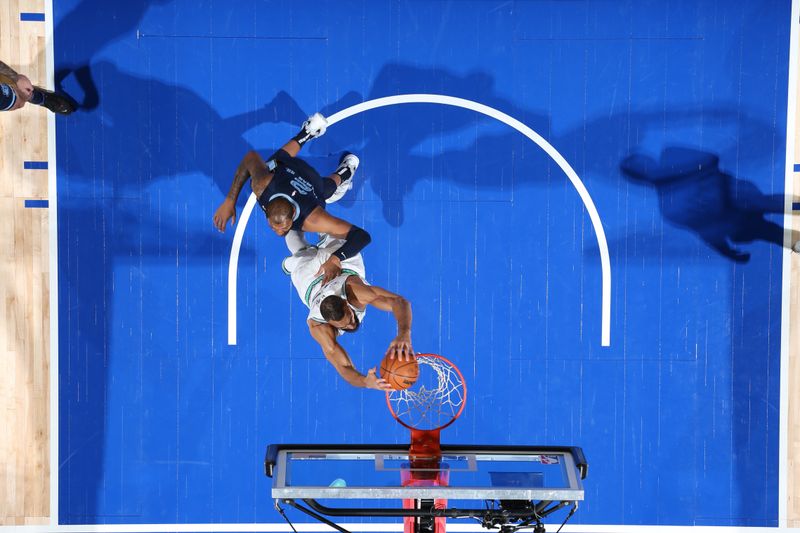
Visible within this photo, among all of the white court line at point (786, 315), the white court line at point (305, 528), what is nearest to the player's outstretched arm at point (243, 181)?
the white court line at point (305, 528)

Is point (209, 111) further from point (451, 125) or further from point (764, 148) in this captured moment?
point (764, 148)

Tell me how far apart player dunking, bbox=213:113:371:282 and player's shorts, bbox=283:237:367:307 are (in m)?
0.13

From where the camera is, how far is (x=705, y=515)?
7.87m

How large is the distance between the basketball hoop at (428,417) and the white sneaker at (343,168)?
1864mm

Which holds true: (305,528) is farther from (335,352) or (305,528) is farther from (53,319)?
(53,319)

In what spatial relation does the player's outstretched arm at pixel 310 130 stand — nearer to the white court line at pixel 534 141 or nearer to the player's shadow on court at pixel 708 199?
the white court line at pixel 534 141

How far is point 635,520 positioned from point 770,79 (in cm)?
469

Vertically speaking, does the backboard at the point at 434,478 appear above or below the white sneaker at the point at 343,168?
below

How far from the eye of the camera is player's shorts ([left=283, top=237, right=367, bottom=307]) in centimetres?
721

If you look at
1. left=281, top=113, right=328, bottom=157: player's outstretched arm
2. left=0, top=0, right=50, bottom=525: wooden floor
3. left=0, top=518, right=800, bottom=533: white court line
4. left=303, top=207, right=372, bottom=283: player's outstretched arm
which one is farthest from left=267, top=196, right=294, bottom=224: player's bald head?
left=0, top=518, right=800, bottom=533: white court line

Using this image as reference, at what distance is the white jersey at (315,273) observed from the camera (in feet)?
23.2

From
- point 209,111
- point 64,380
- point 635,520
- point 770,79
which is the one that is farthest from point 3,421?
point 770,79

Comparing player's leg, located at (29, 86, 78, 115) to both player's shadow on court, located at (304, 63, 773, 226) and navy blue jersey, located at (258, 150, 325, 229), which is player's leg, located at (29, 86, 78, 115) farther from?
player's shadow on court, located at (304, 63, 773, 226)

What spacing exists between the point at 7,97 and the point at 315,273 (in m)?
3.23
